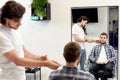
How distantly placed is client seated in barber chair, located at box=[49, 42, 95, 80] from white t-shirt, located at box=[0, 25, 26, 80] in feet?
0.92

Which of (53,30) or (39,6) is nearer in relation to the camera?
(39,6)

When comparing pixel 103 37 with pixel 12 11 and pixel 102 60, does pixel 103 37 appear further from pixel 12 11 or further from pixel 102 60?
pixel 12 11

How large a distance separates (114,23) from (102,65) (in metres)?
0.86

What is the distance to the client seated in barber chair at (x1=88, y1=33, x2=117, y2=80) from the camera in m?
3.96

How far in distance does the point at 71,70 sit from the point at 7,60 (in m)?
0.48

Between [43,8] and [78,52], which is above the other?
[43,8]

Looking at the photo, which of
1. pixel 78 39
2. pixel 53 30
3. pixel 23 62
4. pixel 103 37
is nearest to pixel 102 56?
pixel 103 37

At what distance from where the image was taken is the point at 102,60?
13.4 feet

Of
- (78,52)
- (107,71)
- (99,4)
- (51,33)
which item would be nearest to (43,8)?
(51,33)

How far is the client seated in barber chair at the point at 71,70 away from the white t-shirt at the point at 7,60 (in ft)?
0.92

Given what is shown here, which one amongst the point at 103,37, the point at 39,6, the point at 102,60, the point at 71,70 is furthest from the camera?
the point at 39,6

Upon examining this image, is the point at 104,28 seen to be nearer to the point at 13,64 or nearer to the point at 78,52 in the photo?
the point at 78,52

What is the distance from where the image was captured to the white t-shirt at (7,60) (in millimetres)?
1532

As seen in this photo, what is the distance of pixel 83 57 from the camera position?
4371mm
